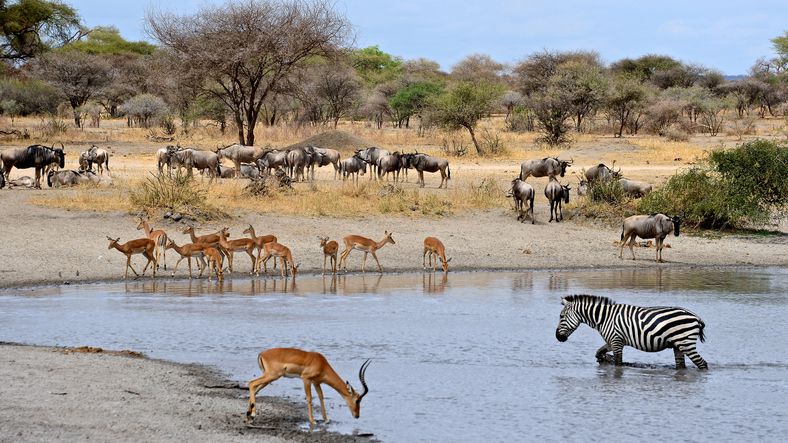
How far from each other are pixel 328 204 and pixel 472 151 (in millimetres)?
17718

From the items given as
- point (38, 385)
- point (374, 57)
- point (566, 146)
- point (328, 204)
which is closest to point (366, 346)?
point (38, 385)

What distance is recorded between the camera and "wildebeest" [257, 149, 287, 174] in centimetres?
3141

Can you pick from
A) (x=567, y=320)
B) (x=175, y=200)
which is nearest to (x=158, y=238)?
(x=175, y=200)

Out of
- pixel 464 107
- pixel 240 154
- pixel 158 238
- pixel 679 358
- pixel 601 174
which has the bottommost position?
pixel 679 358

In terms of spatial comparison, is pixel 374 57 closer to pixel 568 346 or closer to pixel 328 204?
pixel 328 204

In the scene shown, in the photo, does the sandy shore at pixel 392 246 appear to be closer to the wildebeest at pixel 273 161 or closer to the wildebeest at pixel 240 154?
the wildebeest at pixel 273 161

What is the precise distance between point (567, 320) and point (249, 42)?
29680mm

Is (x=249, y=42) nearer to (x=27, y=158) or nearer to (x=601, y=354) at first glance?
(x=27, y=158)

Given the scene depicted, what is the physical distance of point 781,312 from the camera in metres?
15.5

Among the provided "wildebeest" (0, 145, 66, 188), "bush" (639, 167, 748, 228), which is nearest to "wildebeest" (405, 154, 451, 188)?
"bush" (639, 167, 748, 228)

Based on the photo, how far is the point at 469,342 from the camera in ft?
42.4

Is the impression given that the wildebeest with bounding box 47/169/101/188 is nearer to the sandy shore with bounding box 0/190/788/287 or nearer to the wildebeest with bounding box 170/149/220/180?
the sandy shore with bounding box 0/190/788/287

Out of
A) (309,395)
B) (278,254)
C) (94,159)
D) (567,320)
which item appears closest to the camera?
(309,395)

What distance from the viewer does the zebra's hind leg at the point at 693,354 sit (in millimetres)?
11398
